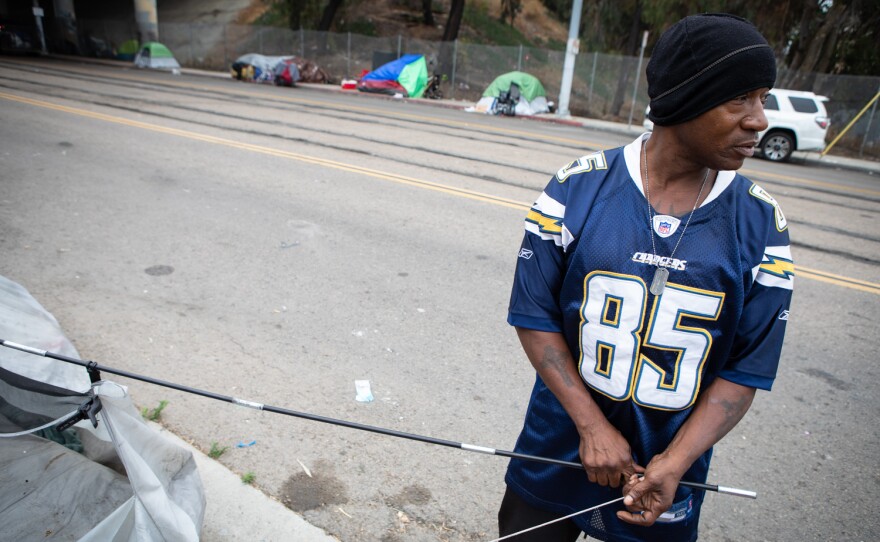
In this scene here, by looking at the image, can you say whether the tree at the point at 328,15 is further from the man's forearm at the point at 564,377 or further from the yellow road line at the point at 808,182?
the man's forearm at the point at 564,377

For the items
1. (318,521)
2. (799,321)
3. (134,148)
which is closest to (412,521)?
(318,521)

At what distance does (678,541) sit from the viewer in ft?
5.88

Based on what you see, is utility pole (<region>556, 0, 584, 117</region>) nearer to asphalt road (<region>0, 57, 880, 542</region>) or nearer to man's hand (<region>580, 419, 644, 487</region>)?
→ asphalt road (<region>0, 57, 880, 542</region>)

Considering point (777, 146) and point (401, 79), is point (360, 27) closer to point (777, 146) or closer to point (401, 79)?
point (401, 79)

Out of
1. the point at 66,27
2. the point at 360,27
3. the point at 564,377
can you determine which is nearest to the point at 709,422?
the point at 564,377

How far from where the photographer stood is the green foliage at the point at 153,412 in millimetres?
3463

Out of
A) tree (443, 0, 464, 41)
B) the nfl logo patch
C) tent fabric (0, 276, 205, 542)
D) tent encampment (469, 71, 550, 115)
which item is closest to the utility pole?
tent encampment (469, 71, 550, 115)

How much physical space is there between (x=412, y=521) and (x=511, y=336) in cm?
206

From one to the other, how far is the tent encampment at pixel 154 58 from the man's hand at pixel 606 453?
1341 inches

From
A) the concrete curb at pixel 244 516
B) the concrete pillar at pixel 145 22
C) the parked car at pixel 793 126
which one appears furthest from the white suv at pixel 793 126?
the concrete pillar at pixel 145 22

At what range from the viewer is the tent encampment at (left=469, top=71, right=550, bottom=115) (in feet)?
76.2

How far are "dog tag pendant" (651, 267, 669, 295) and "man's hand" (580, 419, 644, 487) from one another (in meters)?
0.38

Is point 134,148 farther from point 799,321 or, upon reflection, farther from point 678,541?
point 678,541

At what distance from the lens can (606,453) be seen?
1.64 meters
